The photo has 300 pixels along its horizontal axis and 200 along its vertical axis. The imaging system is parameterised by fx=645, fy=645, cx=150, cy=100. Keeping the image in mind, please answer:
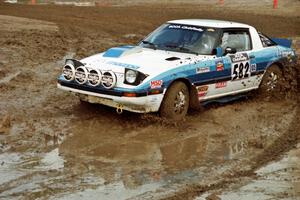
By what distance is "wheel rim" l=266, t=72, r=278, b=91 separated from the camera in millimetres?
12008

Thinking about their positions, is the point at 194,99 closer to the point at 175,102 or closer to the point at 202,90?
the point at 202,90

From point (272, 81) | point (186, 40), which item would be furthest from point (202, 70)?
point (272, 81)

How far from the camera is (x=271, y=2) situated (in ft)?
116

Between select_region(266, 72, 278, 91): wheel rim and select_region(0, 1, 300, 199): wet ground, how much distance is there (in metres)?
0.28

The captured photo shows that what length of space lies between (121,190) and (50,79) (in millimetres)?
6412

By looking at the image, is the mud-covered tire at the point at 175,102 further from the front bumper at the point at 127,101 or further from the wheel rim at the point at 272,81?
the wheel rim at the point at 272,81

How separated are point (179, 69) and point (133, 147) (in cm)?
178

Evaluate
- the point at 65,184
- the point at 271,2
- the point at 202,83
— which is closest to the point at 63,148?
the point at 65,184

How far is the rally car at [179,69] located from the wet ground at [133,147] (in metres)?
0.36

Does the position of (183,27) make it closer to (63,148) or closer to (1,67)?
(63,148)

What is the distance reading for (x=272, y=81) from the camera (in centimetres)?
1207

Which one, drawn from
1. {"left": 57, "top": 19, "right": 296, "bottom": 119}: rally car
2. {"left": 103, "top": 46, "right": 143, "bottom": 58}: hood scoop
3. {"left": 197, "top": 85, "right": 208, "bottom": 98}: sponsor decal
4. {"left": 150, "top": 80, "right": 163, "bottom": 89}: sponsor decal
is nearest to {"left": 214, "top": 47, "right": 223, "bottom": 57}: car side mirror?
{"left": 57, "top": 19, "right": 296, "bottom": 119}: rally car

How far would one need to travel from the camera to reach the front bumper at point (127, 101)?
9.30 meters

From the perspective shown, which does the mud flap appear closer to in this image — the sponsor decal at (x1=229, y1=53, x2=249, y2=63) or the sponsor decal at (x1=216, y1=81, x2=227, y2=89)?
Result: the sponsor decal at (x1=216, y1=81, x2=227, y2=89)
